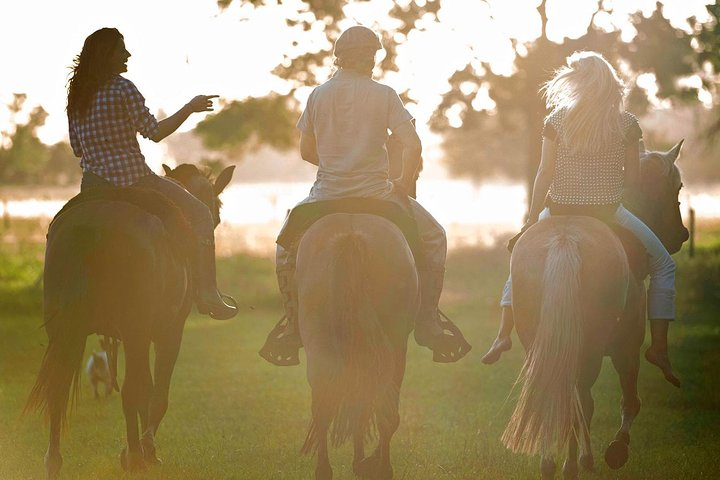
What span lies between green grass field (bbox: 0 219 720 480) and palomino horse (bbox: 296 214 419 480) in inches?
56.0

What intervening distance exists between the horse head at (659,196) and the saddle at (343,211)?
7.16ft

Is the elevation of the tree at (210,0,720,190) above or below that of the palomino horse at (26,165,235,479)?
above

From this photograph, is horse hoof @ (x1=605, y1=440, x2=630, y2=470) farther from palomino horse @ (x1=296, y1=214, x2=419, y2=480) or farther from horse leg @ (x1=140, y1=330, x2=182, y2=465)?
horse leg @ (x1=140, y1=330, x2=182, y2=465)

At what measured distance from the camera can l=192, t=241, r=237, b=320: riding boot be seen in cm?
867

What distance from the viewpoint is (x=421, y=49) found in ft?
93.7

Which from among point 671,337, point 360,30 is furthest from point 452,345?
point 671,337

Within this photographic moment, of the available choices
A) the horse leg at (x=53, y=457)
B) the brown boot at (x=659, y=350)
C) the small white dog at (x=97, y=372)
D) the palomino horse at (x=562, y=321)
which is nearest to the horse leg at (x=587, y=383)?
the palomino horse at (x=562, y=321)

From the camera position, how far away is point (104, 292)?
757 centimetres

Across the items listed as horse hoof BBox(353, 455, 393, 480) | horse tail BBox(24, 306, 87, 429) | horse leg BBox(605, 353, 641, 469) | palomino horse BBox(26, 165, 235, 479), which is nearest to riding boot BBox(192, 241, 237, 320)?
palomino horse BBox(26, 165, 235, 479)

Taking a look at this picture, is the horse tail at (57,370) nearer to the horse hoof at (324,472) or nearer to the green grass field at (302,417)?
the green grass field at (302,417)

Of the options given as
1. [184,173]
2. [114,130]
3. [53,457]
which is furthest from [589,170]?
[53,457]

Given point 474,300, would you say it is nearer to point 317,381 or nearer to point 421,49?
point 421,49

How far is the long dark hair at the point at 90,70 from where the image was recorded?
7816 millimetres

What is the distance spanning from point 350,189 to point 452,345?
1550 mm
